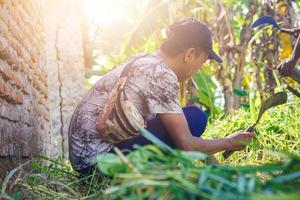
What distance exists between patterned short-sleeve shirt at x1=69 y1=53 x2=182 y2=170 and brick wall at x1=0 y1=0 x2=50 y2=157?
1.01ft

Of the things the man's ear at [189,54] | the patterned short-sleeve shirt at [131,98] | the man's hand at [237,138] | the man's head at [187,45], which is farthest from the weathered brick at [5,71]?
the man's hand at [237,138]

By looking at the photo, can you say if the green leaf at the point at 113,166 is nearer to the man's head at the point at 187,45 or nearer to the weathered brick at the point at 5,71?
the weathered brick at the point at 5,71

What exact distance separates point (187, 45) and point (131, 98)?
1.30 feet

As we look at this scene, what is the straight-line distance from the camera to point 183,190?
0.93 meters

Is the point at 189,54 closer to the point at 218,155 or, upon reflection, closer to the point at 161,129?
the point at 161,129

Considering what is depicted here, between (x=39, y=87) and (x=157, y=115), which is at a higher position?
(x=39, y=87)

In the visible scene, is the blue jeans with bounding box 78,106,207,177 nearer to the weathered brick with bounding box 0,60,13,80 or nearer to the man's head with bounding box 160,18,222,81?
the man's head with bounding box 160,18,222,81

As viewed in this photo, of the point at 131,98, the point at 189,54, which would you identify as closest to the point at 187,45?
the point at 189,54

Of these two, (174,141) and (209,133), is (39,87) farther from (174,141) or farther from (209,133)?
(174,141)

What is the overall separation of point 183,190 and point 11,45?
194cm

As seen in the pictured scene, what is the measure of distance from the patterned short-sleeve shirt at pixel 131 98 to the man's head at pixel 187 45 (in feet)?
0.30

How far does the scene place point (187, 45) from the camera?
102 inches

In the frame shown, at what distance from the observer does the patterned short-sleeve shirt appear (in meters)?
2.40

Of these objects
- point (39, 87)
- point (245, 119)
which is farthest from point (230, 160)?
point (39, 87)
